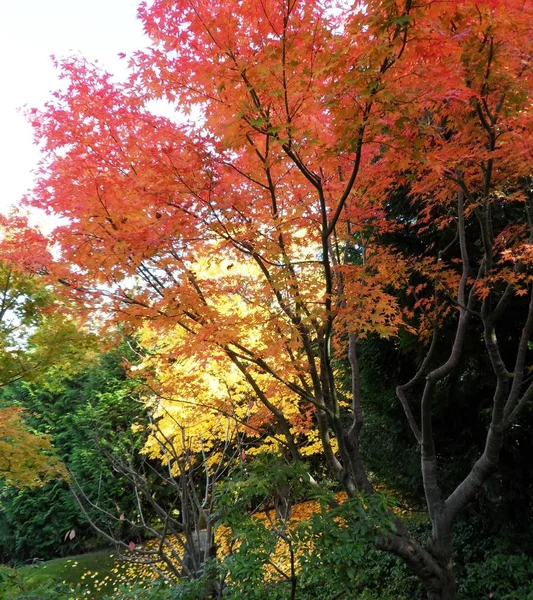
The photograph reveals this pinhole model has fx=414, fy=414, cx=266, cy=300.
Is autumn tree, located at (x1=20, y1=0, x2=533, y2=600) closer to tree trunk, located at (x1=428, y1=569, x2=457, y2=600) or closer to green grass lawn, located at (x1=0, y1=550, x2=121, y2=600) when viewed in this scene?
tree trunk, located at (x1=428, y1=569, x2=457, y2=600)

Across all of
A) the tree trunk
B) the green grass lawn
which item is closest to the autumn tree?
the tree trunk

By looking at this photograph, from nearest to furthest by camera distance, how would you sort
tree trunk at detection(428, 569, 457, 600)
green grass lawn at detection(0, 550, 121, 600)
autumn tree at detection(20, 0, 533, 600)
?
autumn tree at detection(20, 0, 533, 600), tree trunk at detection(428, 569, 457, 600), green grass lawn at detection(0, 550, 121, 600)

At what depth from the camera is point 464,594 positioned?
15.6 ft

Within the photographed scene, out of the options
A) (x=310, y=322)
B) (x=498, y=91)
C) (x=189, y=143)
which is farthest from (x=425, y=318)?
(x=189, y=143)

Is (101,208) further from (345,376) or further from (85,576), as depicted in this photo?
(85,576)

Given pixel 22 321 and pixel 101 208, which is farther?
pixel 22 321

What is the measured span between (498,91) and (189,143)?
2.07 m

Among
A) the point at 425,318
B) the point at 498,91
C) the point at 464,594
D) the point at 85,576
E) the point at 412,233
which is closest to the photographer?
the point at 498,91

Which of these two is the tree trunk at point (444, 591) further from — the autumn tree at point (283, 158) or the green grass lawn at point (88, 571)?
the green grass lawn at point (88, 571)

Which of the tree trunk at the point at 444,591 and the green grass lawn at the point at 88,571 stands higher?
the tree trunk at the point at 444,591

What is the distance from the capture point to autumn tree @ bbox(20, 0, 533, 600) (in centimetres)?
231

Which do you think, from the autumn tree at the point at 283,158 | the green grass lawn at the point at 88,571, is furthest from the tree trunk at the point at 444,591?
the green grass lawn at the point at 88,571

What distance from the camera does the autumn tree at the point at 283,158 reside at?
231 centimetres

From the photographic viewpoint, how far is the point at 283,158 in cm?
306
